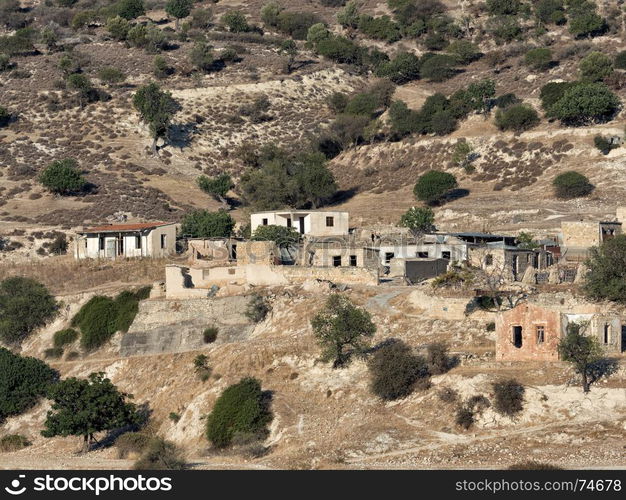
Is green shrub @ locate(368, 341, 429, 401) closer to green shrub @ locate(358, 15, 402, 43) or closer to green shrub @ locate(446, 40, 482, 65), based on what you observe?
green shrub @ locate(446, 40, 482, 65)

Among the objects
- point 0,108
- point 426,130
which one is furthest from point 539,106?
point 0,108

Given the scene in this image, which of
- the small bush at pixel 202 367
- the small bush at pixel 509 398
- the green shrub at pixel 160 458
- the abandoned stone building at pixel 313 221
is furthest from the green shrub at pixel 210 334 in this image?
the small bush at pixel 509 398

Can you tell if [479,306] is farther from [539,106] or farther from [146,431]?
[539,106]

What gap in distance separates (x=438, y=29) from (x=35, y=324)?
8211 cm

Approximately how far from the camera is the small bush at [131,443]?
165 ft

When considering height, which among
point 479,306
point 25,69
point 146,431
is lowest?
point 146,431

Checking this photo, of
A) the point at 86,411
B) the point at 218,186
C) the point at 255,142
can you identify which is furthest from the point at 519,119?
the point at 86,411

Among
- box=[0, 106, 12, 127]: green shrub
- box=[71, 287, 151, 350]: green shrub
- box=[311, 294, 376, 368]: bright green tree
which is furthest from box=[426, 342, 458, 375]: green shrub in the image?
box=[0, 106, 12, 127]: green shrub

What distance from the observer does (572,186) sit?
280 ft

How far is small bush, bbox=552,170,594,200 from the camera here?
85.3 meters

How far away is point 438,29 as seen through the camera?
5477 inches

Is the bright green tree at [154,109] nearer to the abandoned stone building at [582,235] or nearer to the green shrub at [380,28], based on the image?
the green shrub at [380,28]

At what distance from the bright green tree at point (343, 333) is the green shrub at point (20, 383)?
560 inches

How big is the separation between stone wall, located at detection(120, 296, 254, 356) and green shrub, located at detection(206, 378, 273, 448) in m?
8.11
